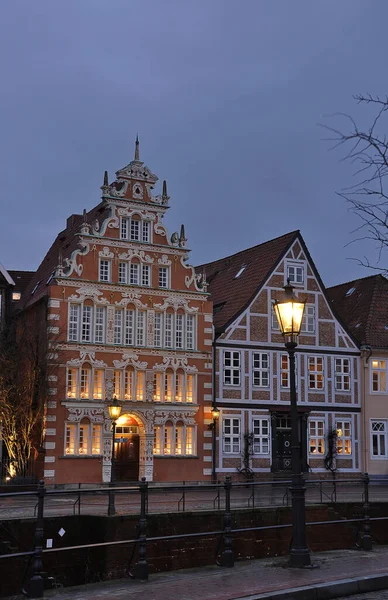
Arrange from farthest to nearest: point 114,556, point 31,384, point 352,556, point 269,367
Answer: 1. point 269,367
2. point 31,384
3. point 114,556
4. point 352,556

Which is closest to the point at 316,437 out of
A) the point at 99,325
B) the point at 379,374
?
the point at 379,374

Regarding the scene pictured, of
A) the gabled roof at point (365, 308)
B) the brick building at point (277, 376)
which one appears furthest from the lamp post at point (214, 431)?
the gabled roof at point (365, 308)

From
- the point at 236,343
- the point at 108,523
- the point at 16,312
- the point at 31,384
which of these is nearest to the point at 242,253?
the point at 236,343

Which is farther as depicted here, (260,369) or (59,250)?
(59,250)

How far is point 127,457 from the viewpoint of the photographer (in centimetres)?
3828

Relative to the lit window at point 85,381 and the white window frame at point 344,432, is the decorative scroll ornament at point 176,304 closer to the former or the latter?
the lit window at point 85,381

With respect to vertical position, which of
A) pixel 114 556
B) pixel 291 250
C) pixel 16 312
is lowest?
pixel 114 556

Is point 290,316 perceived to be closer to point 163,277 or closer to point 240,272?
point 163,277

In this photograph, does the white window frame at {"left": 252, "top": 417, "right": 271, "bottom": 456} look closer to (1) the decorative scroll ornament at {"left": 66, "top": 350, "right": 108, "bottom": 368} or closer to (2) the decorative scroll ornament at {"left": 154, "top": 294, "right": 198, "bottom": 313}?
(2) the decorative scroll ornament at {"left": 154, "top": 294, "right": 198, "bottom": 313}

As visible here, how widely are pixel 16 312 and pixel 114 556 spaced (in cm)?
2405

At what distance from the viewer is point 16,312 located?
42969 millimetres

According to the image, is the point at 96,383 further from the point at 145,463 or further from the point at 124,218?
the point at 124,218

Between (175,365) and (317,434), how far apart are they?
854cm

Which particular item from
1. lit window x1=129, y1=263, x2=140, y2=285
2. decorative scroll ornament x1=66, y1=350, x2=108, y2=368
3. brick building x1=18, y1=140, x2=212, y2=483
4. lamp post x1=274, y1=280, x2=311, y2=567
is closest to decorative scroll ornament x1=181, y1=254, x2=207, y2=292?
brick building x1=18, y1=140, x2=212, y2=483
